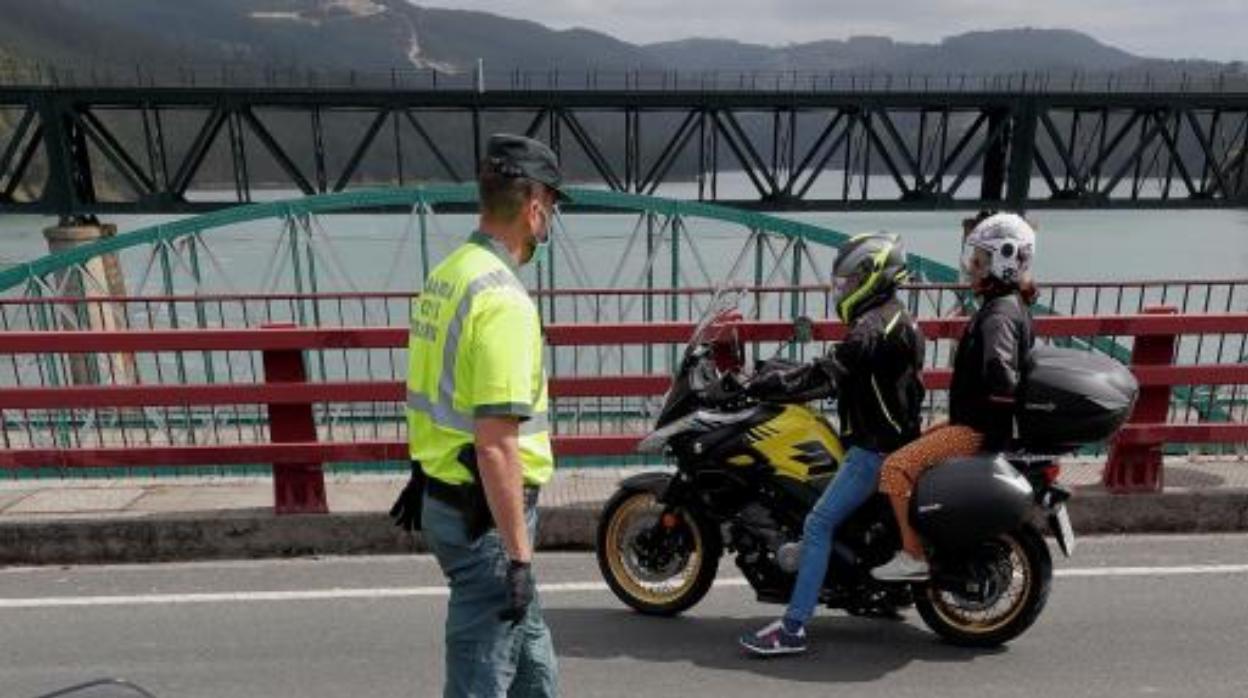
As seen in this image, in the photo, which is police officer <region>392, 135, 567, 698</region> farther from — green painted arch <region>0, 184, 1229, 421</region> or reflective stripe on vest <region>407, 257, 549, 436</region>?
green painted arch <region>0, 184, 1229, 421</region>

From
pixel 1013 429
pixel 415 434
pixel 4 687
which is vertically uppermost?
pixel 415 434

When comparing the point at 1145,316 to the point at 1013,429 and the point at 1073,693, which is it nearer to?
the point at 1013,429

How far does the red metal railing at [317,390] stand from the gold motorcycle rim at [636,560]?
907 mm

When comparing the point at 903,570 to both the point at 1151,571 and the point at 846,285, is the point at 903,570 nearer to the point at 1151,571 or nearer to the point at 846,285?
the point at 846,285

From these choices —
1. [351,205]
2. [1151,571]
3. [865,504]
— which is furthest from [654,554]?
[351,205]

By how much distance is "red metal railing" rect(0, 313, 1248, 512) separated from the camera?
17.1 ft

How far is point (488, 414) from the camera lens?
7.79 ft

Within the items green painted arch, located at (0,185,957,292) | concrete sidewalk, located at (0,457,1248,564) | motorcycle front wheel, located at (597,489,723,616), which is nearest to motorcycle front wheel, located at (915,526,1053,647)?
motorcycle front wheel, located at (597,489,723,616)

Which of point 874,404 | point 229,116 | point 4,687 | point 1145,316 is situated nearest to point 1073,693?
point 874,404

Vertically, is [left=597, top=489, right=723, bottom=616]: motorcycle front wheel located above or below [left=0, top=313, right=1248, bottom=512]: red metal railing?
below

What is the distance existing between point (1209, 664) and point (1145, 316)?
2015 millimetres

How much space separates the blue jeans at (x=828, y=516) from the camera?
3.98m

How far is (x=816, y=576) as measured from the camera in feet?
13.3

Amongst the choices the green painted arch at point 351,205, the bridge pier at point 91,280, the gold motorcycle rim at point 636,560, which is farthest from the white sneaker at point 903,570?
the bridge pier at point 91,280
